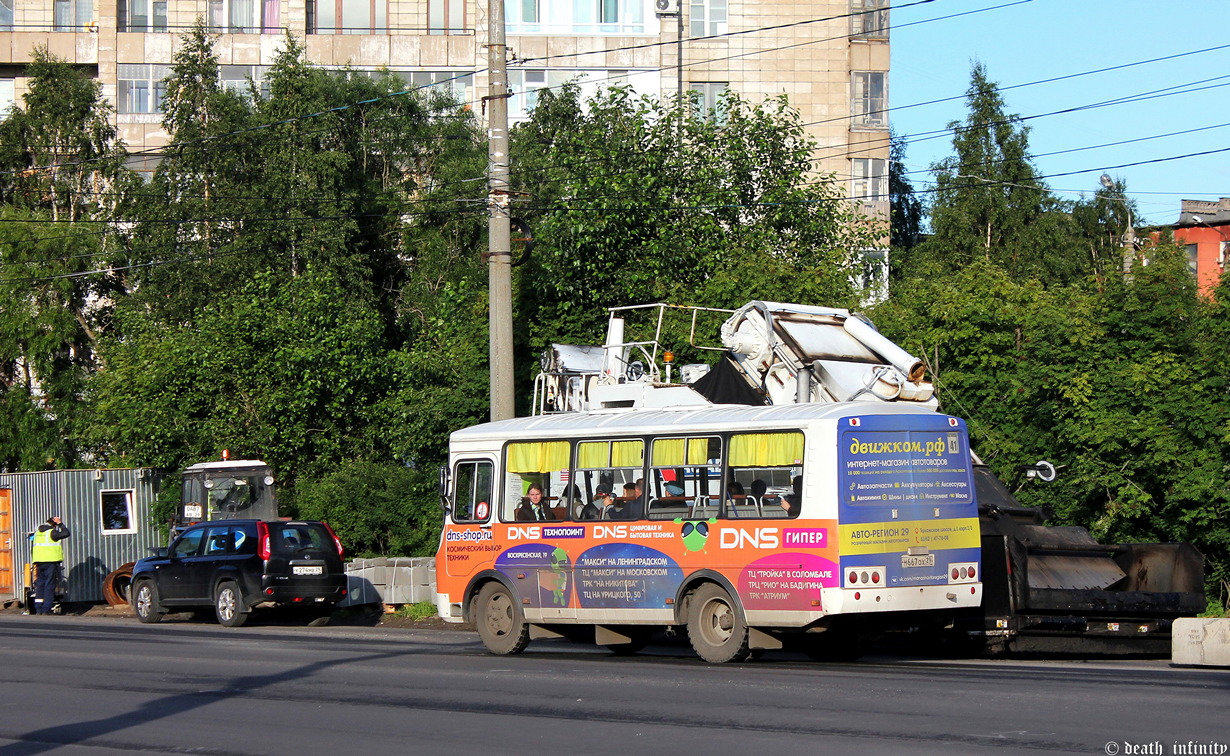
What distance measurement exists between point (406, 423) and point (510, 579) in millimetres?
13597

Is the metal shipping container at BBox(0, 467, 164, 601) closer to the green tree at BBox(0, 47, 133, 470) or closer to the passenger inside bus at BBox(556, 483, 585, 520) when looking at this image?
the green tree at BBox(0, 47, 133, 470)

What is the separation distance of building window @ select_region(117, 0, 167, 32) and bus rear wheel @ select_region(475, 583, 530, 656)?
145ft

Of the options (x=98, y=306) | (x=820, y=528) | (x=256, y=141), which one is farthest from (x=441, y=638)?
(x=98, y=306)

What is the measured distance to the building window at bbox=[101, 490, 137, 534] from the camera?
1315 inches

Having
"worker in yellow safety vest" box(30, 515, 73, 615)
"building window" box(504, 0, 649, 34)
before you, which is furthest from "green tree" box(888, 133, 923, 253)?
"worker in yellow safety vest" box(30, 515, 73, 615)

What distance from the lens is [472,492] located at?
1820 cm

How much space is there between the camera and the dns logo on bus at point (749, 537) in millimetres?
14828

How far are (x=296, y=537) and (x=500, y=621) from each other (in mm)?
8017

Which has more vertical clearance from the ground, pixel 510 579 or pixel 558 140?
pixel 558 140

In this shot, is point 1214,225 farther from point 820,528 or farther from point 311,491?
point 820,528

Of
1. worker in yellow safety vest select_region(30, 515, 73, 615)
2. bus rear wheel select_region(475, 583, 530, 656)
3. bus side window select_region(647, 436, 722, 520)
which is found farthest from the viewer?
worker in yellow safety vest select_region(30, 515, 73, 615)

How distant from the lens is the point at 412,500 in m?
30.1

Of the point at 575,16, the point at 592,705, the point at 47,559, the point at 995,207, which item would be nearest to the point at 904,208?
the point at 995,207

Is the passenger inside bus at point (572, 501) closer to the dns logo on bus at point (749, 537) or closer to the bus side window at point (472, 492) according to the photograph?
the bus side window at point (472, 492)
